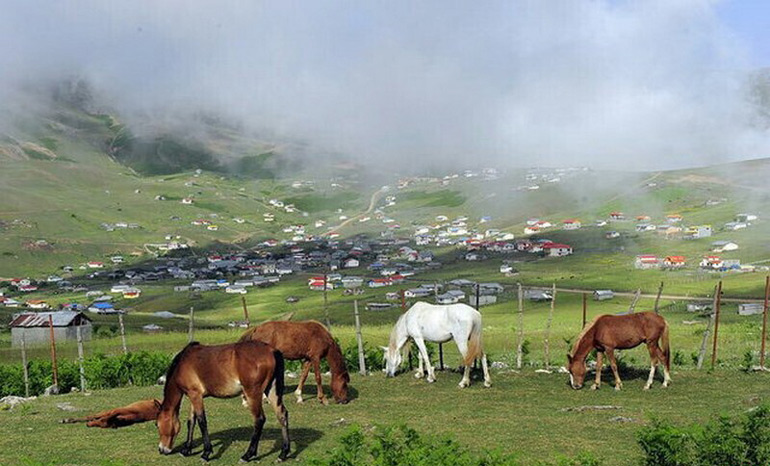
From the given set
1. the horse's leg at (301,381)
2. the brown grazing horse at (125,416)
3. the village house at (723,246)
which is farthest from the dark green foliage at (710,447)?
the village house at (723,246)

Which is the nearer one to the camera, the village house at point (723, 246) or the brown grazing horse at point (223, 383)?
the brown grazing horse at point (223, 383)

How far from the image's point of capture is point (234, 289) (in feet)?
420

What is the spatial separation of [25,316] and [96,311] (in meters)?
35.7

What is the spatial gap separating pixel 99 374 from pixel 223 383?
1238 centimetres

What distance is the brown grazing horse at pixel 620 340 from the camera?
2073 centimetres

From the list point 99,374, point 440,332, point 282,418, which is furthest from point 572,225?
point 282,418

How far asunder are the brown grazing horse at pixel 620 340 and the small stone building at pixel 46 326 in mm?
54728

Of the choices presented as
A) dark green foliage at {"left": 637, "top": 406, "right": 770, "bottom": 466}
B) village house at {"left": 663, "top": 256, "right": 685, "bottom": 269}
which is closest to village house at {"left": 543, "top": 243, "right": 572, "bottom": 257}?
village house at {"left": 663, "top": 256, "right": 685, "bottom": 269}

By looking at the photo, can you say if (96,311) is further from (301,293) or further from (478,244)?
(478,244)

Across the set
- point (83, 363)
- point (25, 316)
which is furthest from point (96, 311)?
point (83, 363)

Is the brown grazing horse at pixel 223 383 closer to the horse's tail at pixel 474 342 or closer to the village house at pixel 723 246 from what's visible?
the horse's tail at pixel 474 342

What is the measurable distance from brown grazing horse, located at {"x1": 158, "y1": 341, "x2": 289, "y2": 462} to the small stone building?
55230 mm

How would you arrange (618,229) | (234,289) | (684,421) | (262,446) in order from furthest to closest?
(618,229), (234,289), (684,421), (262,446)

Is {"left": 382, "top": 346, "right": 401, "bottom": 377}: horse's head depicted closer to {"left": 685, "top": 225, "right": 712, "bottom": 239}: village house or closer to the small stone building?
the small stone building
